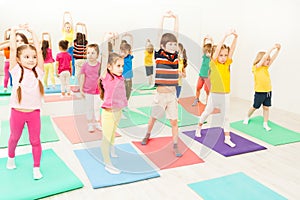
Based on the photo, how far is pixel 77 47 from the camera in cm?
566

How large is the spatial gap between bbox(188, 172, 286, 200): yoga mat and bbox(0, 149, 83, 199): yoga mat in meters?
1.04

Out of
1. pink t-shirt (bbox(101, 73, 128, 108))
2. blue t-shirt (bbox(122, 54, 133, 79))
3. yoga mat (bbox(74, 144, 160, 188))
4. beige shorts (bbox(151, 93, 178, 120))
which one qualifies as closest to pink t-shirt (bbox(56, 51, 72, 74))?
blue t-shirt (bbox(122, 54, 133, 79))

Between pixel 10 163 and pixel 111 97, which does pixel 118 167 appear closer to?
pixel 111 97

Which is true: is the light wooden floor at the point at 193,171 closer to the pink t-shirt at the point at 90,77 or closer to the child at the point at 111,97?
the child at the point at 111,97

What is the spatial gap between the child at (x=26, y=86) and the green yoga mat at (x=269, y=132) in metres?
2.74

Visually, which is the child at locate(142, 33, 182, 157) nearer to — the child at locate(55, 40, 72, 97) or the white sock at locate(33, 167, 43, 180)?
the white sock at locate(33, 167, 43, 180)

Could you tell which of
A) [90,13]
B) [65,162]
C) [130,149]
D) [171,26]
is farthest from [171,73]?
[90,13]

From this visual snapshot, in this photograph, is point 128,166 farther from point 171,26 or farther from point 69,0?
point 69,0

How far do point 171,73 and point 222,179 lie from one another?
3.83ft

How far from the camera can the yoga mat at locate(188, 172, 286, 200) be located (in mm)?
2518

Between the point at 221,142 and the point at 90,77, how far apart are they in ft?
5.81

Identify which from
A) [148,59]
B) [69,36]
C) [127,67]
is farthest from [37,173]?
[69,36]

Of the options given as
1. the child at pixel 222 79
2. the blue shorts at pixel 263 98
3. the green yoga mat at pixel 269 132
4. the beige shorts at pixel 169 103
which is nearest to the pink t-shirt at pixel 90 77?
the beige shorts at pixel 169 103

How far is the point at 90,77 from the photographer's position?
3711 mm
